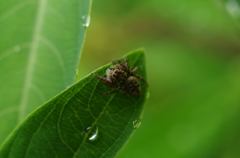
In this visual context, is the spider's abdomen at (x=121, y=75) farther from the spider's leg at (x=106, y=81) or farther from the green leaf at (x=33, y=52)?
the green leaf at (x=33, y=52)

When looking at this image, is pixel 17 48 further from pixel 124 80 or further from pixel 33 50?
pixel 124 80

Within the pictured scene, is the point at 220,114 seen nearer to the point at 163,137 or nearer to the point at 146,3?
the point at 163,137

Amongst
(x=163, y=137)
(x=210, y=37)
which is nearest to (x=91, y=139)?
(x=163, y=137)

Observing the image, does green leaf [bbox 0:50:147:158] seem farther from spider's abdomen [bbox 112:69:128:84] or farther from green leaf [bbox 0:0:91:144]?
spider's abdomen [bbox 112:69:128:84]

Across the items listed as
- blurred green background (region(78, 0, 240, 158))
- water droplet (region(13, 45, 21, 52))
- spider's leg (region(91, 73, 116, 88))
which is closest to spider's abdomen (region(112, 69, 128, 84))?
spider's leg (region(91, 73, 116, 88))

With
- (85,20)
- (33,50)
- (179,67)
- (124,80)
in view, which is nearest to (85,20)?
(85,20)

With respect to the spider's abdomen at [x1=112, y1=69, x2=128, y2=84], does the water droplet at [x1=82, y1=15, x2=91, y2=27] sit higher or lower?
higher
